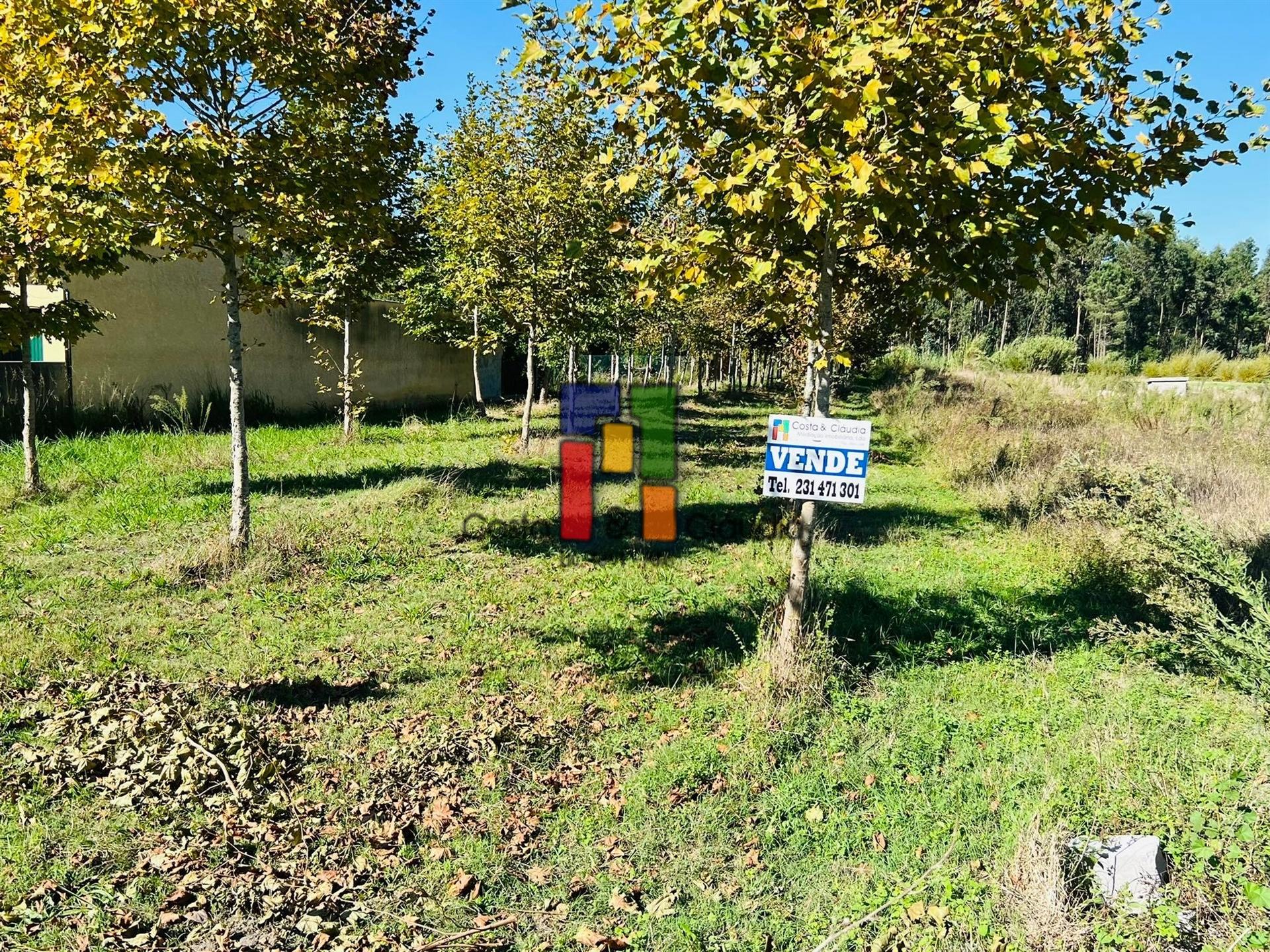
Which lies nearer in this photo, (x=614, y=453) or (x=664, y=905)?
(x=664, y=905)

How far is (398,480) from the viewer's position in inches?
407

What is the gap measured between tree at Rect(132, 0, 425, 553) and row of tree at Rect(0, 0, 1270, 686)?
0.02 metres

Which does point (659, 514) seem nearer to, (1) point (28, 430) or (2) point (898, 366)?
(1) point (28, 430)

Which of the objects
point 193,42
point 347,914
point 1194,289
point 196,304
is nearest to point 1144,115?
point 347,914

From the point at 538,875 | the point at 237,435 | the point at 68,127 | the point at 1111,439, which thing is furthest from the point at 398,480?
the point at 1111,439

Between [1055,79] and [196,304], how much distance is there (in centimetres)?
1567

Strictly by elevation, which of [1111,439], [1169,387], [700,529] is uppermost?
[1169,387]

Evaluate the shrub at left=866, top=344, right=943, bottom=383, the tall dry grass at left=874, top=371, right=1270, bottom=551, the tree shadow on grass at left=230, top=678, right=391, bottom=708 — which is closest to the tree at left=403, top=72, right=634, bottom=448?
the tall dry grass at left=874, top=371, right=1270, bottom=551

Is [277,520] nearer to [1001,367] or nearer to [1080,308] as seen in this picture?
[1001,367]

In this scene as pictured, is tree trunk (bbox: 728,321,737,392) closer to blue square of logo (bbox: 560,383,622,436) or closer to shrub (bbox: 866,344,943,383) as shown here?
shrub (bbox: 866,344,943,383)

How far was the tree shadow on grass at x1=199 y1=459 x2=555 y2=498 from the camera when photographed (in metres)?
9.67

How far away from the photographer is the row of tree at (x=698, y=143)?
146 inches

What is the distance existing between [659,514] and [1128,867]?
7.02 metres

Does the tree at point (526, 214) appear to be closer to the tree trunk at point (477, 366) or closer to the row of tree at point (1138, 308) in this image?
the tree trunk at point (477, 366)
